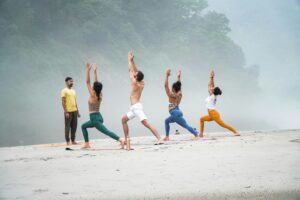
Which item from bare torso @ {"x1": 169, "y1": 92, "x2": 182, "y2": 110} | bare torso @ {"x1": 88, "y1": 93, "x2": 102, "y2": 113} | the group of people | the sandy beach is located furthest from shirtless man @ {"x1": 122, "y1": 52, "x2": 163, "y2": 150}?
the sandy beach

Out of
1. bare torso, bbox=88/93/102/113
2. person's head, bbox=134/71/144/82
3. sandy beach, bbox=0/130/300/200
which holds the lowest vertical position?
sandy beach, bbox=0/130/300/200

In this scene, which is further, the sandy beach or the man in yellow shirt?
the man in yellow shirt

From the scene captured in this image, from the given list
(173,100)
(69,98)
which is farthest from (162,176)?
(69,98)

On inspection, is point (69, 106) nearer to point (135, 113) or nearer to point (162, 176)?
point (135, 113)

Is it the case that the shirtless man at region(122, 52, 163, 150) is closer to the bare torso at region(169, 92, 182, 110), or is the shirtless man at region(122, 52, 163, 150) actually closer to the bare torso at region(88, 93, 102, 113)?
the bare torso at region(88, 93, 102, 113)

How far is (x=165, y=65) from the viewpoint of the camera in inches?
1967

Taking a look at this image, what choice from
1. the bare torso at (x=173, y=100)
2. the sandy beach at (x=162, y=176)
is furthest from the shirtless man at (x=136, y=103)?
the sandy beach at (x=162, y=176)

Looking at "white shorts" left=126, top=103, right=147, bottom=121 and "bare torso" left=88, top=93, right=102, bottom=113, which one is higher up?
"bare torso" left=88, top=93, right=102, bottom=113

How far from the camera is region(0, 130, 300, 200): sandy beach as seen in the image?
488cm

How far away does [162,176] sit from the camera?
224 inches

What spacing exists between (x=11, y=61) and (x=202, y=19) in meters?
31.2

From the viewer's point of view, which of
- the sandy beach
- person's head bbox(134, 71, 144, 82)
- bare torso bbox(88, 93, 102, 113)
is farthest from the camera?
person's head bbox(134, 71, 144, 82)

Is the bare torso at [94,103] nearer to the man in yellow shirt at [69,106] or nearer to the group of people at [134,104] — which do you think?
the group of people at [134,104]

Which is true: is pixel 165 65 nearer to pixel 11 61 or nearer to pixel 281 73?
pixel 11 61
